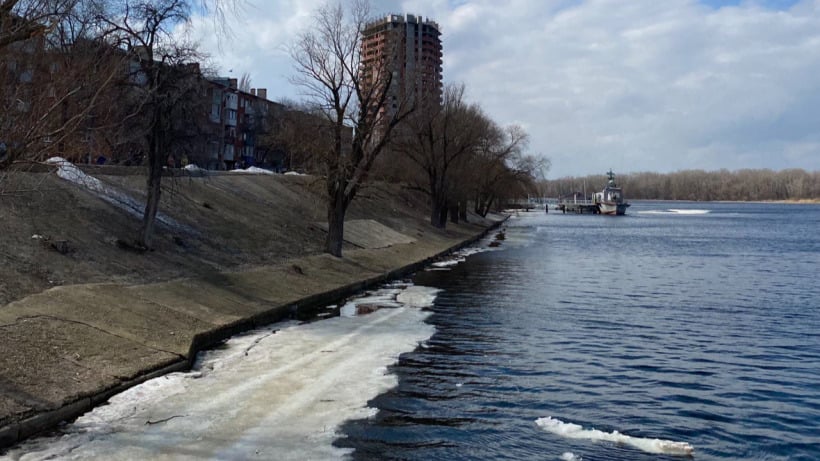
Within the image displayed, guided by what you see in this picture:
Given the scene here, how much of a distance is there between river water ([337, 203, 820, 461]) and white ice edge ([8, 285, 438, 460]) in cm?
58

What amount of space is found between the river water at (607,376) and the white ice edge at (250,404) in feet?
1.91

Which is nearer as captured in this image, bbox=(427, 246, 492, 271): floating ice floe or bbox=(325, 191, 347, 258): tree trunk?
bbox=(325, 191, 347, 258): tree trunk

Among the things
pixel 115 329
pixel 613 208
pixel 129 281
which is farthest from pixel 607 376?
pixel 613 208

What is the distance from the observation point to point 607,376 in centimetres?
1402

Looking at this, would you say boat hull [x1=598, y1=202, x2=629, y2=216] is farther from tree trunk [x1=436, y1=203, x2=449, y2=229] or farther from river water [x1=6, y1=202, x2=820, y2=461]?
river water [x1=6, y1=202, x2=820, y2=461]

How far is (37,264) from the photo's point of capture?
17.7m

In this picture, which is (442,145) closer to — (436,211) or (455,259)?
(436,211)

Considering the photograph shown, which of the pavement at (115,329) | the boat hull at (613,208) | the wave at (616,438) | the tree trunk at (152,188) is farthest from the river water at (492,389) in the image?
the boat hull at (613,208)

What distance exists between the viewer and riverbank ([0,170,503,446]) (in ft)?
37.7

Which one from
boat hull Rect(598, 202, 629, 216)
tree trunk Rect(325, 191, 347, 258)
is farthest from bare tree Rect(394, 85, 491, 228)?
boat hull Rect(598, 202, 629, 216)

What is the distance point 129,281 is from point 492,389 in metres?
10.9

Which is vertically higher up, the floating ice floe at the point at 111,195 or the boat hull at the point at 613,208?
the boat hull at the point at 613,208

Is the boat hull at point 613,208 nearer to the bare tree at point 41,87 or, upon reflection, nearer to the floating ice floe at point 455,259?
the floating ice floe at point 455,259

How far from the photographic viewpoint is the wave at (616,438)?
9805mm
